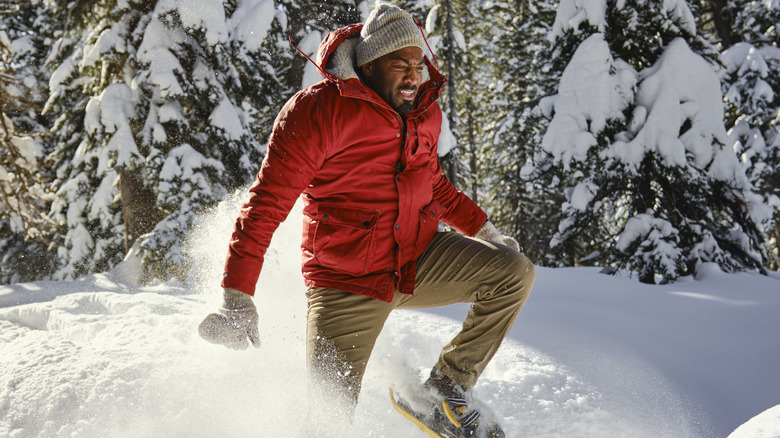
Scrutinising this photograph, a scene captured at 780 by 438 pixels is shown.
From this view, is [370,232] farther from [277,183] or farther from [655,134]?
[655,134]

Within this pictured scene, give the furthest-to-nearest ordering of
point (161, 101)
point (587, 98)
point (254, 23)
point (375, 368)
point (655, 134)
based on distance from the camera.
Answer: point (254, 23), point (161, 101), point (587, 98), point (655, 134), point (375, 368)

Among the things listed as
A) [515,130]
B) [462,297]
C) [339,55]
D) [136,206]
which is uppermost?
[339,55]

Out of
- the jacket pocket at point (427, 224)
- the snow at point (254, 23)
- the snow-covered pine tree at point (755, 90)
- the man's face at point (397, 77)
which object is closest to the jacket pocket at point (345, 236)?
the jacket pocket at point (427, 224)

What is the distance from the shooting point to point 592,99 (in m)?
8.50

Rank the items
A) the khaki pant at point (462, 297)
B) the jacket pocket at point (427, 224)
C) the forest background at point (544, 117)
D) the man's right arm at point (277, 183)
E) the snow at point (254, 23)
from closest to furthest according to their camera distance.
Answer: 1. the man's right arm at point (277, 183)
2. the khaki pant at point (462, 297)
3. the jacket pocket at point (427, 224)
4. the forest background at point (544, 117)
5. the snow at point (254, 23)

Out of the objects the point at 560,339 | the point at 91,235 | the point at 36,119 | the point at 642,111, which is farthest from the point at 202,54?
the point at 36,119

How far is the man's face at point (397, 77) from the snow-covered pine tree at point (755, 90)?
12406 millimetres

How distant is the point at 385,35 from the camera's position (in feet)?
9.34

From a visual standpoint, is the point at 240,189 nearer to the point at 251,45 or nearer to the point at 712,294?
the point at 251,45

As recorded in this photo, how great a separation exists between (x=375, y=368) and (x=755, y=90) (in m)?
12.9

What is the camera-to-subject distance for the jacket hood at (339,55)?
2.66 meters

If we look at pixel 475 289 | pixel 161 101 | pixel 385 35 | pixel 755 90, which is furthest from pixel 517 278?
pixel 755 90

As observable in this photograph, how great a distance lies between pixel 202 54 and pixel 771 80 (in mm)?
13124

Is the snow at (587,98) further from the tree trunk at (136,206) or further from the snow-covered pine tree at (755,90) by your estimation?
the tree trunk at (136,206)
